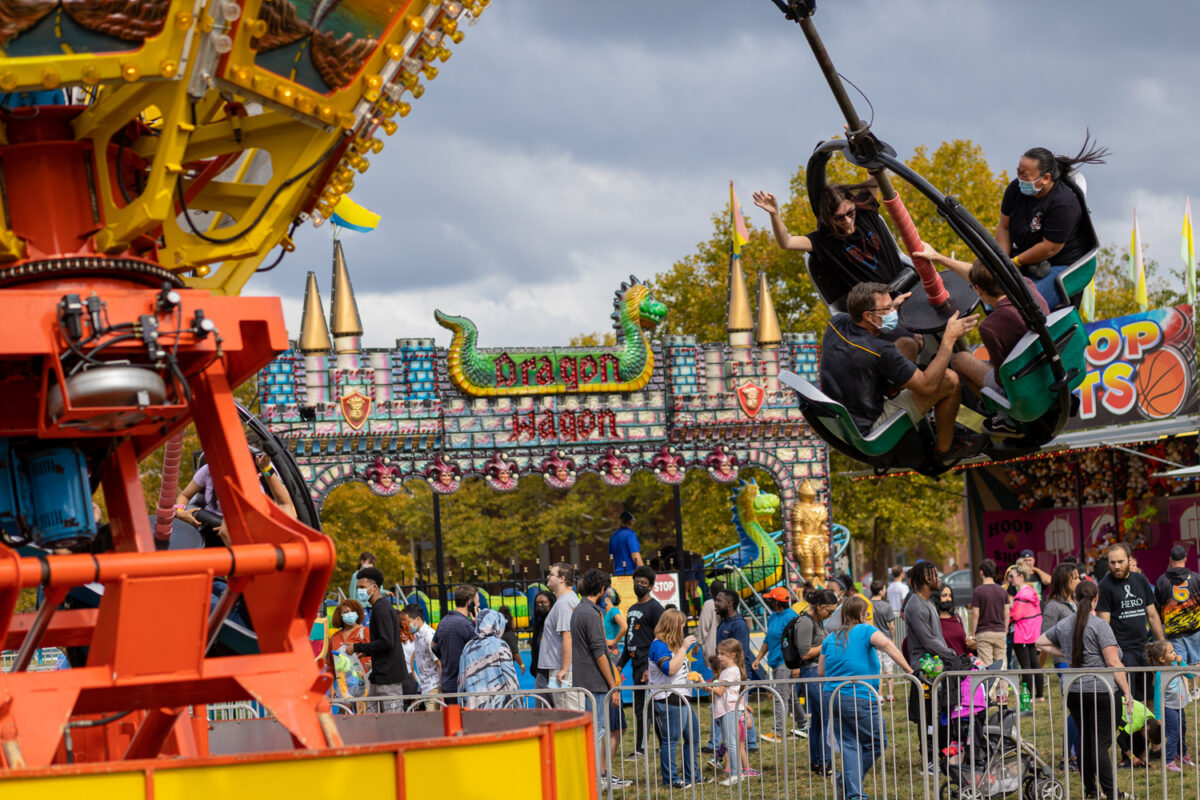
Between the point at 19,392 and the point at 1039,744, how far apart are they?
9344 millimetres

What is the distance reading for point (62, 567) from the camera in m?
4.44

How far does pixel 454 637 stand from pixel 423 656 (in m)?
0.77

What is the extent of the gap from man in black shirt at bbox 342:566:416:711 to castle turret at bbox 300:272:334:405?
9705mm

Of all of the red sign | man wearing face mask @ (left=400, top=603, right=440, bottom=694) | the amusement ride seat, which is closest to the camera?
the amusement ride seat

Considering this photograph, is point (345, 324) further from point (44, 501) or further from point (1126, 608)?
point (44, 501)

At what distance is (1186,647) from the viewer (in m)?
11.7

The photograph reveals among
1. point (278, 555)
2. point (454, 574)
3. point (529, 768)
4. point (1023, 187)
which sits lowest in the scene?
point (454, 574)

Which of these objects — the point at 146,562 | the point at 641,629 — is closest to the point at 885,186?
the point at 146,562

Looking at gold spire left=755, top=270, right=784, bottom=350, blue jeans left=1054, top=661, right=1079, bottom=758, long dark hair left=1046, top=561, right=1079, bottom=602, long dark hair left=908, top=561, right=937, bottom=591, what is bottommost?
blue jeans left=1054, top=661, right=1079, bottom=758

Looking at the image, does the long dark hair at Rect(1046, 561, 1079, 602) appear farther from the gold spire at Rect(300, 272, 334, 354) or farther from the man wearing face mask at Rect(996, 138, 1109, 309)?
the gold spire at Rect(300, 272, 334, 354)

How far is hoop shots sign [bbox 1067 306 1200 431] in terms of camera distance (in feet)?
68.9

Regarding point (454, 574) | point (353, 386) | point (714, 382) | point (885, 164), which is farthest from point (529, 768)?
point (454, 574)

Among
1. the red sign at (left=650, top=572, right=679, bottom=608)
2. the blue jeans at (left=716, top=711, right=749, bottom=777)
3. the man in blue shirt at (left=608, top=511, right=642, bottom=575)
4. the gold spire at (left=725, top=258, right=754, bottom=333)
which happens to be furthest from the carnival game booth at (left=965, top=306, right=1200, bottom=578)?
the blue jeans at (left=716, top=711, right=749, bottom=777)

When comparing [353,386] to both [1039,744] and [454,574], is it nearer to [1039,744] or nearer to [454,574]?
[1039,744]
